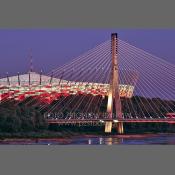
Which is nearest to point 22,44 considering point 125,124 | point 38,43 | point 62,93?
point 38,43

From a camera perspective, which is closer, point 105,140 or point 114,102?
point 105,140

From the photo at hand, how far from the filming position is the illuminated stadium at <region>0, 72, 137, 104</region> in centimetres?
1266

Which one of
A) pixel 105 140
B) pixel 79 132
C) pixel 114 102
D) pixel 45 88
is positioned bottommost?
pixel 105 140

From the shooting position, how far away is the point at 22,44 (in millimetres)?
12297

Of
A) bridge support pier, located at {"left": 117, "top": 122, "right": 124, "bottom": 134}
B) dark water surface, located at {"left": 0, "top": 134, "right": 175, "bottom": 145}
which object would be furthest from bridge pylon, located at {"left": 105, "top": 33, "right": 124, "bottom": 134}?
dark water surface, located at {"left": 0, "top": 134, "right": 175, "bottom": 145}

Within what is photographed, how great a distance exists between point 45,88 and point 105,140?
119cm

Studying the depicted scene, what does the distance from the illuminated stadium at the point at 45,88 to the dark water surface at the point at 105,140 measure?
2.16 ft

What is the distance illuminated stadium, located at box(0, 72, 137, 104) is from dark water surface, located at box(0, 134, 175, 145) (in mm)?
657

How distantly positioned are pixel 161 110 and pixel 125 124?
577 millimetres

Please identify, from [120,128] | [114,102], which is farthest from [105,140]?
[114,102]

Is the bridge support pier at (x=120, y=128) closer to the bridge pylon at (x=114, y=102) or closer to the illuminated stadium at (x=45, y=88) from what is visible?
the bridge pylon at (x=114, y=102)

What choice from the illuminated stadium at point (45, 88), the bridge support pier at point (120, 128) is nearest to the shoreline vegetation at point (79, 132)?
the bridge support pier at point (120, 128)

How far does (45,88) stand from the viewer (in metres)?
12.8

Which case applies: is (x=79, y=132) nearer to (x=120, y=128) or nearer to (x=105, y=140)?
(x=105, y=140)
